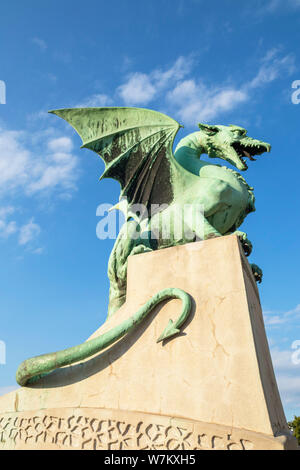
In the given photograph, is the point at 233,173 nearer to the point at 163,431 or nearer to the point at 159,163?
the point at 159,163

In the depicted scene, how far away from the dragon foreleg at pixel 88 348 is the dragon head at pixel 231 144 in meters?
2.76

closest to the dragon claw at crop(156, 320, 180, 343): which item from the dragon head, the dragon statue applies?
the dragon statue

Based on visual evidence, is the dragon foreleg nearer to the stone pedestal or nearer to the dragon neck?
the stone pedestal

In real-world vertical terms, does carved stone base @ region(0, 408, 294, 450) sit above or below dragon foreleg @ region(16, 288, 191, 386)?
below

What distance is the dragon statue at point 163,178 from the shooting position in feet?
15.4

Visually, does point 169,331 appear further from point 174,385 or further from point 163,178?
point 163,178

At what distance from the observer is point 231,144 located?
550cm

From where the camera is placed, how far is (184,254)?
392 centimetres

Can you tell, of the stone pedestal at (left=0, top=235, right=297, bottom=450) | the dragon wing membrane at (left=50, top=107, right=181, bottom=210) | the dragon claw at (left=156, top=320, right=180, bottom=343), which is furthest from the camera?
the dragon wing membrane at (left=50, top=107, right=181, bottom=210)

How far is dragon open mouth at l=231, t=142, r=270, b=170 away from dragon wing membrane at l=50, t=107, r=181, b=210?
1.04 m

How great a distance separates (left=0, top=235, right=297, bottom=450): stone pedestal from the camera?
9.46ft

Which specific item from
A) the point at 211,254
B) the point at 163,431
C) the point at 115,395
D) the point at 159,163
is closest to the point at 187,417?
the point at 163,431

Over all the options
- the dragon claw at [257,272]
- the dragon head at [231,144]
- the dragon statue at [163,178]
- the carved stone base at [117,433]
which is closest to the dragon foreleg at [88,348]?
the carved stone base at [117,433]

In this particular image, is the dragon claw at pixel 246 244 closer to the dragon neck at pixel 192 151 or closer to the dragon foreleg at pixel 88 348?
the dragon neck at pixel 192 151
